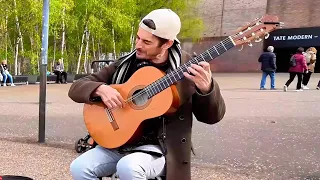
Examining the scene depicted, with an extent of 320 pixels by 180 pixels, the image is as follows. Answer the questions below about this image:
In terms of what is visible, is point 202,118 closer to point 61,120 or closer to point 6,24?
point 61,120

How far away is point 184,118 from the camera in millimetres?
2467

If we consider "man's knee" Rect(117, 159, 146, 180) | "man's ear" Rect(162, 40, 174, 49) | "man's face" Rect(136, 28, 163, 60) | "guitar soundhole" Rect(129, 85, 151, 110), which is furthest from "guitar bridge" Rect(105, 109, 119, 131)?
"man's ear" Rect(162, 40, 174, 49)

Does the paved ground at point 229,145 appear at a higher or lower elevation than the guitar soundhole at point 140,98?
lower

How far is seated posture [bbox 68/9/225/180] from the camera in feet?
7.60

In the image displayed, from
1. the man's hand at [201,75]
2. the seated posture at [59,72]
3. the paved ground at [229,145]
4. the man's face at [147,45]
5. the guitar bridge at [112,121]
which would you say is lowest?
the seated posture at [59,72]

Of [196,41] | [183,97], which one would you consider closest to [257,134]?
[183,97]

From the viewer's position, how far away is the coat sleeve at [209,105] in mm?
2350

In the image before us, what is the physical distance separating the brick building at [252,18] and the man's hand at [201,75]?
105 ft

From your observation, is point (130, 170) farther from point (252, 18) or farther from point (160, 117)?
point (252, 18)

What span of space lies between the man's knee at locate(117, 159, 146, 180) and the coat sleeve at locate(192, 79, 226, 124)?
501 millimetres

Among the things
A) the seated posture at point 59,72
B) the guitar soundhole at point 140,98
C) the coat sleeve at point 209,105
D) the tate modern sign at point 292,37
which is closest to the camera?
the coat sleeve at point 209,105

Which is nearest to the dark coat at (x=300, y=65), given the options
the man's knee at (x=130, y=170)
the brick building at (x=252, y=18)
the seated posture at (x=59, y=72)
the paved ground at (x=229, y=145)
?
the paved ground at (x=229, y=145)

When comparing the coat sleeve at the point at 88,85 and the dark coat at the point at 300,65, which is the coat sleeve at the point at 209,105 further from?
the dark coat at the point at 300,65

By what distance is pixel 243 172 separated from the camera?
14.8 feet
